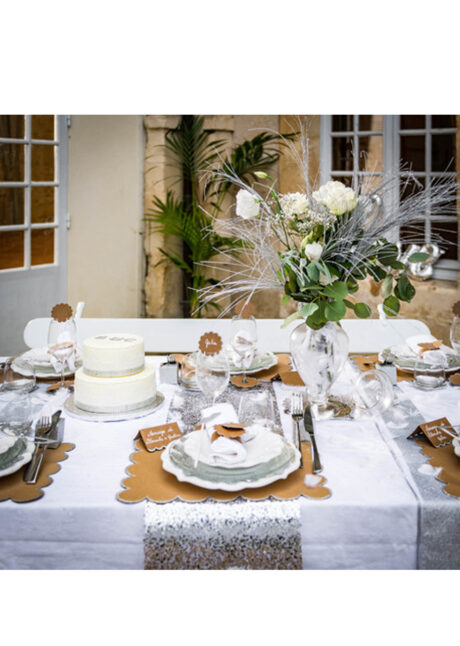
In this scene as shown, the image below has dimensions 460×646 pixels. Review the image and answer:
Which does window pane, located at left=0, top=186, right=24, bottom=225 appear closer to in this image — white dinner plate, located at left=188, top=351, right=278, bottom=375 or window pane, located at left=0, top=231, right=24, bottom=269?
window pane, located at left=0, top=231, right=24, bottom=269

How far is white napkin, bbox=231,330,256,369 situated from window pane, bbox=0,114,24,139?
3.24 meters

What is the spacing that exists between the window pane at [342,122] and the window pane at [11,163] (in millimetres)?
2505

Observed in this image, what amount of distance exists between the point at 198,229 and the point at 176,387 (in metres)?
2.99

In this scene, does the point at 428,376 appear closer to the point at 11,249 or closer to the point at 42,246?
the point at 11,249

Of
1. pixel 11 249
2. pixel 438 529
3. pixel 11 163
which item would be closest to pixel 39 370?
pixel 438 529

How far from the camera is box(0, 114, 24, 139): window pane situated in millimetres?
4418

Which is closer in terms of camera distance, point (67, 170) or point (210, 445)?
point (210, 445)

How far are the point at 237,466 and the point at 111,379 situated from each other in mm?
571

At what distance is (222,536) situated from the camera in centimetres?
117

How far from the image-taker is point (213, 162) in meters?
4.98

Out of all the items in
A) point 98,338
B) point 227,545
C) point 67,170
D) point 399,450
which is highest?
point 67,170
